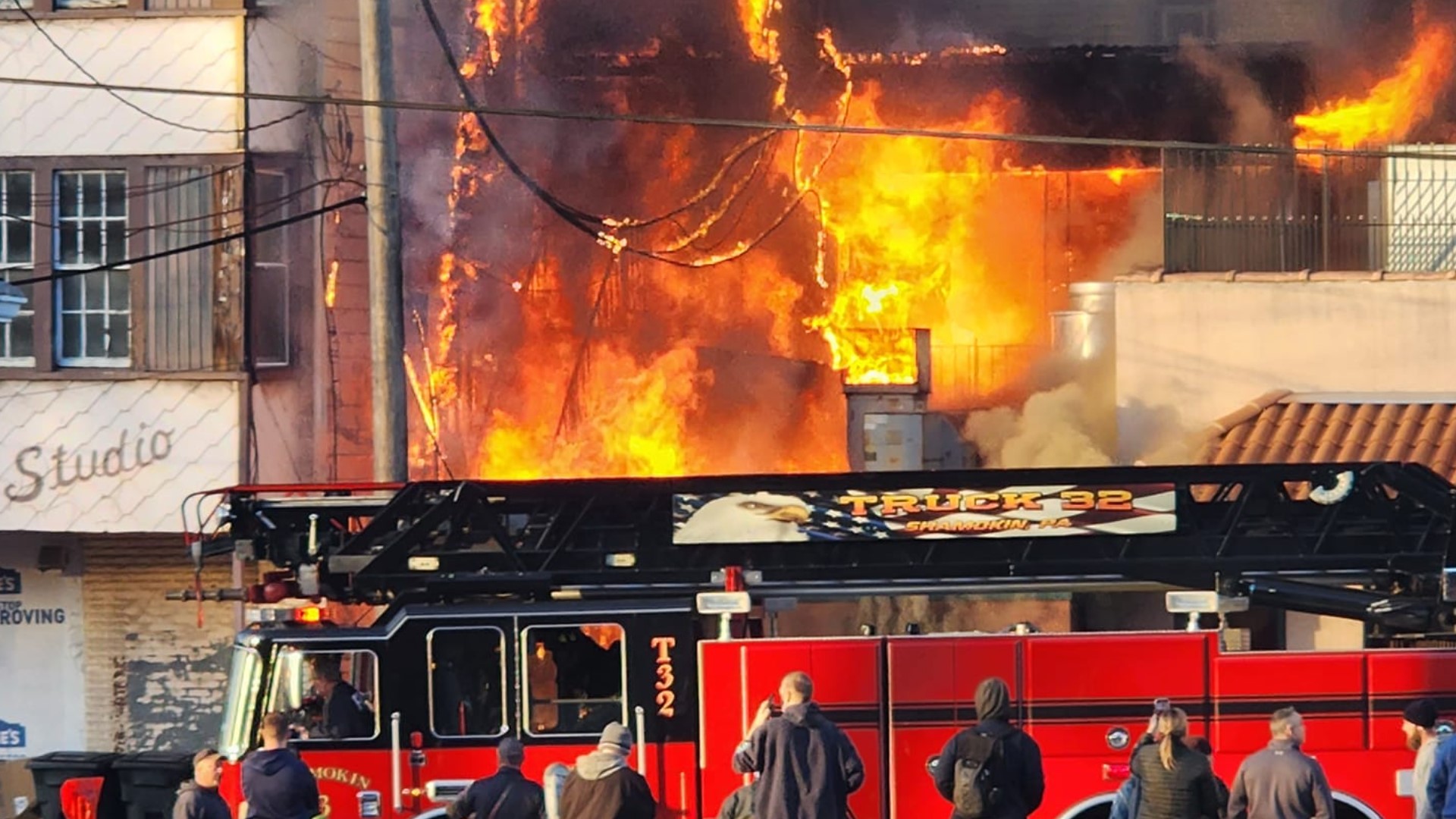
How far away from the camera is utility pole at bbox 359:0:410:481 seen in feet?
50.6

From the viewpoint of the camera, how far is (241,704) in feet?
43.4

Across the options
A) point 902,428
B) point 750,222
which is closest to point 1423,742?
point 902,428

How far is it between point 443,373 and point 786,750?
10.9 m

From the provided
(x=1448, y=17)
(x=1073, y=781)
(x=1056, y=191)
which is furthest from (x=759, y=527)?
(x=1448, y=17)

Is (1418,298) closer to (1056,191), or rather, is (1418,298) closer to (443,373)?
(1056,191)

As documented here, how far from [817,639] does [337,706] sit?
3.04m

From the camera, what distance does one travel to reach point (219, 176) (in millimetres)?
19609

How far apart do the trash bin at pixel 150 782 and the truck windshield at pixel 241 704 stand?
2.23m

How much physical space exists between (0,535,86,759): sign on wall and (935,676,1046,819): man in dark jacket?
12174 millimetres

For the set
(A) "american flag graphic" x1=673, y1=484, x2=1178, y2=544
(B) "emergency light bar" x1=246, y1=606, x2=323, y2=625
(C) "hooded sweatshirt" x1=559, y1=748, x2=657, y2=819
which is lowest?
(C) "hooded sweatshirt" x1=559, y1=748, x2=657, y2=819

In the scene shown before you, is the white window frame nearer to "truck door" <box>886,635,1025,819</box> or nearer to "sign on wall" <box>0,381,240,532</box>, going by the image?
"truck door" <box>886,635,1025,819</box>

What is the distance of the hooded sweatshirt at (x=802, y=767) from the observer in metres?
11.3

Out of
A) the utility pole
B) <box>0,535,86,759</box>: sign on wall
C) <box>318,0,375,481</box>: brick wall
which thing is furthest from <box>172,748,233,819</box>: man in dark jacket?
<box>0,535,86,759</box>: sign on wall

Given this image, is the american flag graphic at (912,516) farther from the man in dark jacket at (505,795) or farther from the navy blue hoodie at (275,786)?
the navy blue hoodie at (275,786)
